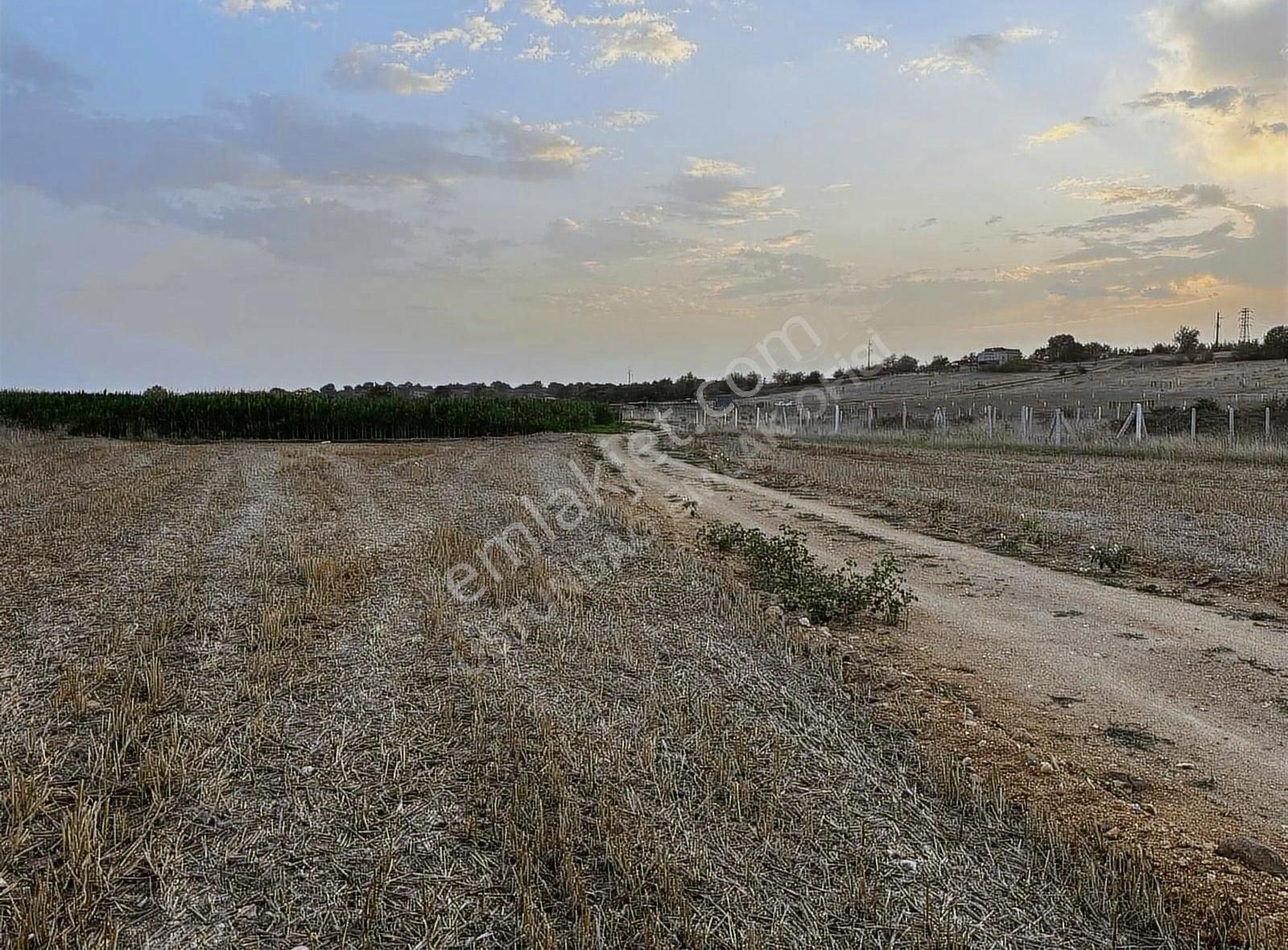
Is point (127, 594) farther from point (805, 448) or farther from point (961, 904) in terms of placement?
point (805, 448)

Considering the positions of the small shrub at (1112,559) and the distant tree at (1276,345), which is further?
the distant tree at (1276,345)

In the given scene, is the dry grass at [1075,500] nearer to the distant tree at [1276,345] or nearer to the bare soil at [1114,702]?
the bare soil at [1114,702]

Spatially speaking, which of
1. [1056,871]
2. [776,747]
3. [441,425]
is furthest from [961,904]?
[441,425]

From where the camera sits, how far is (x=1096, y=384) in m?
45.1

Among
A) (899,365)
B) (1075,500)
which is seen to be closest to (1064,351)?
(899,365)

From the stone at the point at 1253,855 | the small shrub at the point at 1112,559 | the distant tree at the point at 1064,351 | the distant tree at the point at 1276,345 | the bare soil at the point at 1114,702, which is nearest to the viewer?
the stone at the point at 1253,855

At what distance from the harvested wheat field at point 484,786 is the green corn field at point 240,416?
2722 centimetres

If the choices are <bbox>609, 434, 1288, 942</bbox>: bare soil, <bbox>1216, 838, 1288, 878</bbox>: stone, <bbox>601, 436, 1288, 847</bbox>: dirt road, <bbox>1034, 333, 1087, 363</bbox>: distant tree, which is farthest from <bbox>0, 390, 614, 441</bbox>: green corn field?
<bbox>1034, 333, 1087, 363</bbox>: distant tree

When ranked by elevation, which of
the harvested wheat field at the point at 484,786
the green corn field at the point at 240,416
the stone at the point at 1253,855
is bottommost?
the stone at the point at 1253,855

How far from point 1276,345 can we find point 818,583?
5152cm

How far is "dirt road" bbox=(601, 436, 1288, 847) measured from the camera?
416cm

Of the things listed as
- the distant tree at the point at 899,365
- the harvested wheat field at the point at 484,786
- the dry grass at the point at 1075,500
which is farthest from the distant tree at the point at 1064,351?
the harvested wheat field at the point at 484,786

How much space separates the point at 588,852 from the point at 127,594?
5599mm

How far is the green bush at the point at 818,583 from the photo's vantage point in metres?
6.65
